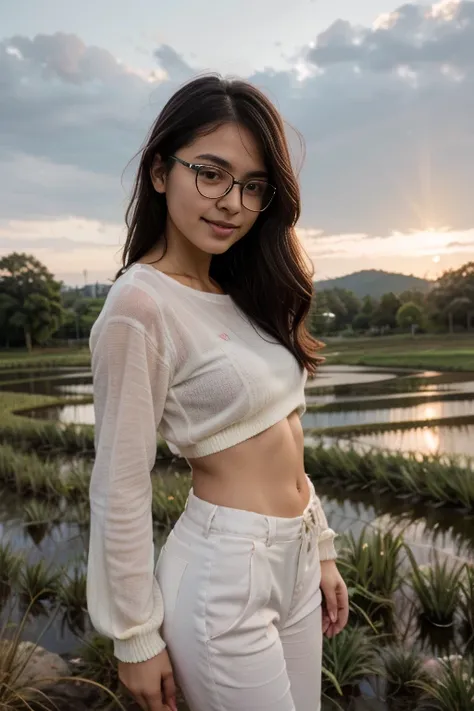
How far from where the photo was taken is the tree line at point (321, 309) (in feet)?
30.8

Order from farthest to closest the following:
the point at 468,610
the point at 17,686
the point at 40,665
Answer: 1. the point at 468,610
2. the point at 40,665
3. the point at 17,686

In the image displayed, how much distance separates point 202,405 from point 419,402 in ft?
28.4

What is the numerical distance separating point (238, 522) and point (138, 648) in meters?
0.24

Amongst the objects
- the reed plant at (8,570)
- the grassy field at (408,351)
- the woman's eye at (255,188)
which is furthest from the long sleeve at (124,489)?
the grassy field at (408,351)

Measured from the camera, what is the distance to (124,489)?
99cm

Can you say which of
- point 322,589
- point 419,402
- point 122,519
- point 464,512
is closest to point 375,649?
point 322,589

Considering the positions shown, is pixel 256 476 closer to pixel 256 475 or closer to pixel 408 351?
pixel 256 475

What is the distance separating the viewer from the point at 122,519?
989mm

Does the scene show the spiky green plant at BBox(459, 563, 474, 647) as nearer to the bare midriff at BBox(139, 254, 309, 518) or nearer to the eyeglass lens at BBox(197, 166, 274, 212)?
the bare midriff at BBox(139, 254, 309, 518)

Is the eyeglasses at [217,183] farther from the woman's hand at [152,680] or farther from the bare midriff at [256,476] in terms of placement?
the woman's hand at [152,680]

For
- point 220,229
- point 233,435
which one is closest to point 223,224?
point 220,229

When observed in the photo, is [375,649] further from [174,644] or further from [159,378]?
[159,378]

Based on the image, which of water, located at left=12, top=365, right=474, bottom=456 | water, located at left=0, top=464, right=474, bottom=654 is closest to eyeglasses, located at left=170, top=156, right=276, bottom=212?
water, located at left=0, top=464, right=474, bottom=654

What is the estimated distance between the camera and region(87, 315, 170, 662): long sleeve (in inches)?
39.0
